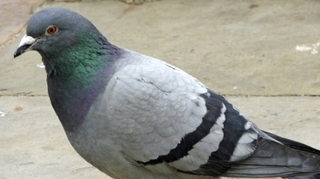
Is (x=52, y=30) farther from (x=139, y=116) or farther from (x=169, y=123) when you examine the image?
(x=169, y=123)

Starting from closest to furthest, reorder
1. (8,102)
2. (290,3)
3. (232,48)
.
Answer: (8,102) → (232,48) → (290,3)

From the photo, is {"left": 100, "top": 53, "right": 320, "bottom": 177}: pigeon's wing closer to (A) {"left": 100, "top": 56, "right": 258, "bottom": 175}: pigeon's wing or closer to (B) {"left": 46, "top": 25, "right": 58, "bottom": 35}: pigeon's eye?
(A) {"left": 100, "top": 56, "right": 258, "bottom": 175}: pigeon's wing

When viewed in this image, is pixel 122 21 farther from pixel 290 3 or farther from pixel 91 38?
pixel 91 38

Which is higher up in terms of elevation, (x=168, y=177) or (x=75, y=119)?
(x=75, y=119)

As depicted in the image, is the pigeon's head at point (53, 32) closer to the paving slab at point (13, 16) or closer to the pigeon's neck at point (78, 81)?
the pigeon's neck at point (78, 81)

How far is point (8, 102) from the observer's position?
6734 mm

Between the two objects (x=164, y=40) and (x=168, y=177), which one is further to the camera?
(x=164, y=40)

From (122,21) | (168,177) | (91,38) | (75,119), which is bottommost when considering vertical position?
(122,21)

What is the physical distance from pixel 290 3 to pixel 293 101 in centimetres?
264

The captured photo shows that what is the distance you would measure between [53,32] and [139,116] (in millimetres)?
681

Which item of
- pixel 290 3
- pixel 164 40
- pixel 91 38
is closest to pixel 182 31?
pixel 164 40

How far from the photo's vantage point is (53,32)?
165 inches

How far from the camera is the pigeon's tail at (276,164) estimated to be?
4312 mm

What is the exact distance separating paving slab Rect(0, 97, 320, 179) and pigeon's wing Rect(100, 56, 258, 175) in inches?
48.6
